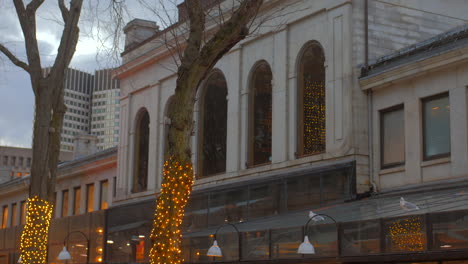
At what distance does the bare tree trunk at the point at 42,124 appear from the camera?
2148 cm

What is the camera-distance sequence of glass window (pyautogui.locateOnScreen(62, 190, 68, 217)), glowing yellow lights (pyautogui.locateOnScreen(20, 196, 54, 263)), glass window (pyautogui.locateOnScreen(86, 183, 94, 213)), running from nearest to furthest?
1. glowing yellow lights (pyautogui.locateOnScreen(20, 196, 54, 263))
2. glass window (pyautogui.locateOnScreen(86, 183, 94, 213))
3. glass window (pyautogui.locateOnScreen(62, 190, 68, 217))

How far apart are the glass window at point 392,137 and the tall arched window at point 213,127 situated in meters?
7.76

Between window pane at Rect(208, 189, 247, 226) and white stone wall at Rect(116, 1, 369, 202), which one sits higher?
white stone wall at Rect(116, 1, 369, 202)

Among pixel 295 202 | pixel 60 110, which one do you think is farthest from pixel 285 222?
pixel 60 110

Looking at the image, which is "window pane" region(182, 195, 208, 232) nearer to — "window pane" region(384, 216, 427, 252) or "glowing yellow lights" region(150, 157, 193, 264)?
"window pane" region(384, 216, 427, 252)

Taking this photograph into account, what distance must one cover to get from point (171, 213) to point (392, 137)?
1094 centimetres

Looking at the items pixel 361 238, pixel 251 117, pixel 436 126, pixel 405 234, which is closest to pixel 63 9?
pixel 251 117

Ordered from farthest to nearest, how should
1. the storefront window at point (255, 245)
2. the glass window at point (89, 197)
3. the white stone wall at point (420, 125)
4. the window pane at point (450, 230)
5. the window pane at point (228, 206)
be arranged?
the glass window at point (89, 197) → the window pane at point (228, 206) → the storefront window at point (255, 245) → the white stone wall at point (420, 125) → the window pane at point (450, 230)

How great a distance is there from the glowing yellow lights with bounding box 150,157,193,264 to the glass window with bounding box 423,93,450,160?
31.4ft

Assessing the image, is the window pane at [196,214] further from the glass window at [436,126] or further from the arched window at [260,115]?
the glass window at [436,126]

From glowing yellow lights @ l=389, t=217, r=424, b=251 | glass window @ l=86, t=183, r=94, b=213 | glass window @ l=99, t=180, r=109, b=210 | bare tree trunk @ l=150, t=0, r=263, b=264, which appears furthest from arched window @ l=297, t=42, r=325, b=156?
glass window @ l=86, t=183, r=94, b=213

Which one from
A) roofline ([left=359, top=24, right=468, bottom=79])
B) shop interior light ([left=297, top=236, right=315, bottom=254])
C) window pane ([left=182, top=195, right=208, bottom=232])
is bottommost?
shop interior light ([left=297, top=236, right=315, bottom=254])

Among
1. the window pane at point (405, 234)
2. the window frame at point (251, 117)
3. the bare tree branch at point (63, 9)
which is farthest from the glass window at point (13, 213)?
the window pane at point (405, 234)

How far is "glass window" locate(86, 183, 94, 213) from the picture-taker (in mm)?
46094
